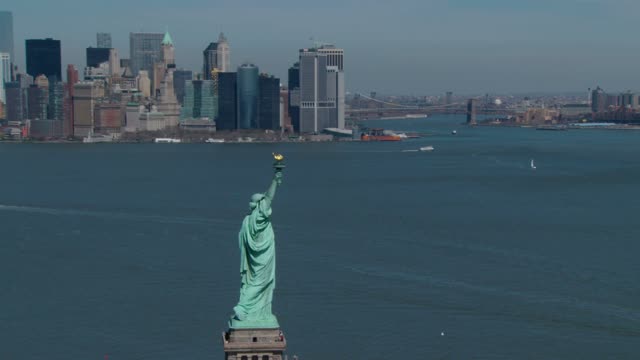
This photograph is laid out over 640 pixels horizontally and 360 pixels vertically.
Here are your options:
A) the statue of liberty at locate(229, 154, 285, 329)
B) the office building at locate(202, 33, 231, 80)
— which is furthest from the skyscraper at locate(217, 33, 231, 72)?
the statue of liberty at locate(229, 154, 285, 329)

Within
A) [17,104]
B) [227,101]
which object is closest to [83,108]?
[227,101]

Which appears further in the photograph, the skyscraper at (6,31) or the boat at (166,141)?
the skyscraper at (6,31)

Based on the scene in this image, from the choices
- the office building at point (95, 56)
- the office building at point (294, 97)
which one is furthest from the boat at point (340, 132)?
the office building at point (95, 56)

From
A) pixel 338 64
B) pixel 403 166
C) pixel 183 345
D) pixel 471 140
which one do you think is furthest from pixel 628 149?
pixel 183 345

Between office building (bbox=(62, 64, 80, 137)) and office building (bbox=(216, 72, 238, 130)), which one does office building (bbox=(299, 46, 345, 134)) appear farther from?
office building (bbox=(62, 64, 80, 137))

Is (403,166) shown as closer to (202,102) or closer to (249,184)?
(249,184)

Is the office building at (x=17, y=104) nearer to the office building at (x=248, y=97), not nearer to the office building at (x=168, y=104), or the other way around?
the office building at (x=168, y=104)

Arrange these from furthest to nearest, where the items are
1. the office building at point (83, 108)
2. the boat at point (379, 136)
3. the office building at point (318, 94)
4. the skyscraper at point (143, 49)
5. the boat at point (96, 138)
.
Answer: the skyscraper at point (143, 49), the office building at point (318, 94), the boat at point (379, 136), the office building at point (83, 108), the boat at point (96, 138)
